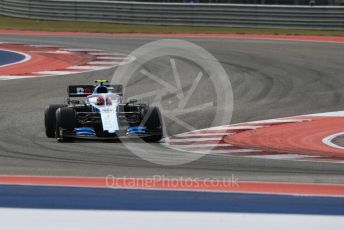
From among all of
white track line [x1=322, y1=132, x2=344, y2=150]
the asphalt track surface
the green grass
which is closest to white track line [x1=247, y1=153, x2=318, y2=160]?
the asphalt track surface

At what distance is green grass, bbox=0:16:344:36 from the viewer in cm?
2981

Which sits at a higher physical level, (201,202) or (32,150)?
(201,202)

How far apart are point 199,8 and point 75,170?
22.5 metres

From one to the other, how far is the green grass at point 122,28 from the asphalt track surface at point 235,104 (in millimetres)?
2337

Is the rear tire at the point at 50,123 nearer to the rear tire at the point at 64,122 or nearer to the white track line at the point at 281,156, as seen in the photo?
the rear tire at the point at 64,122

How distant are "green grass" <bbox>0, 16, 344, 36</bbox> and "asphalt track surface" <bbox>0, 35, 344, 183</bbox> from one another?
2.34 m

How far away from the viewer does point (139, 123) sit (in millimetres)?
11938

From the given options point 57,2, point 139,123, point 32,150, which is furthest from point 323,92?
point 57,2

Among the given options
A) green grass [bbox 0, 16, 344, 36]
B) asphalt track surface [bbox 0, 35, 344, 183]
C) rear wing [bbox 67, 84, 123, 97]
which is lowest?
green grass [bbox 0, 16, 344, 36]

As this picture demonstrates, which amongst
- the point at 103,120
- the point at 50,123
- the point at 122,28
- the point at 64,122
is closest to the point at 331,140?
the point at 103,120

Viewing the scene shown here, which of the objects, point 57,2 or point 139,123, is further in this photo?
point 57,2

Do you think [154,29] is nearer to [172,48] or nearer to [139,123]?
[172,48]

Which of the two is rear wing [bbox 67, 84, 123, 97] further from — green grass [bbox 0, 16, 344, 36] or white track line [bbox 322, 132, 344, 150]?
green grass [bbox 0, 16, 344, 36]

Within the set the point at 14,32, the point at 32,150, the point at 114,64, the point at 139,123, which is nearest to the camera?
the point at 32,150
